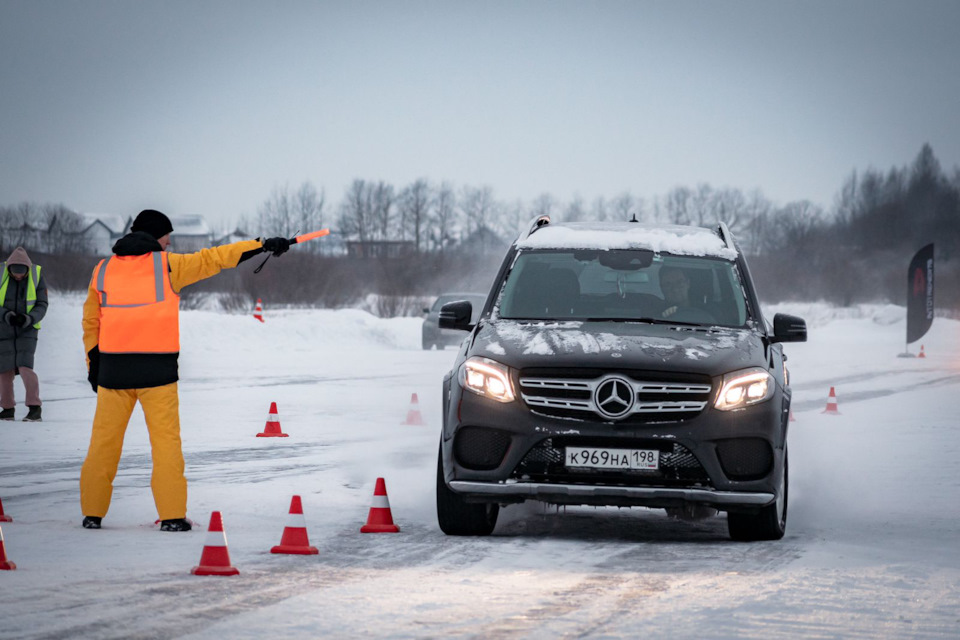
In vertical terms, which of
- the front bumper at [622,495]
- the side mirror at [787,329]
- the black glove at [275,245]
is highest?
the black glove at [275,245]

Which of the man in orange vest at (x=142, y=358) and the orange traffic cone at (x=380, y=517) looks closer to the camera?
the man in orange vest at (x=142, y=358)

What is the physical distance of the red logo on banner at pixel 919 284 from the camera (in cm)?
3653

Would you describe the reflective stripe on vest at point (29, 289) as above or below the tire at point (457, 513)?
above

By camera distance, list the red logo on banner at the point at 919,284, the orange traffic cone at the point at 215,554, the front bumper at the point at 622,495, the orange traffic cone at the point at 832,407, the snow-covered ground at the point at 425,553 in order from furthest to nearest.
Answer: the red logo on banner at the point at 919,284 < the orange traffic cone at the point at 832,407 < the front bumper at the point at 622,495 < the orange traffic cone at the point at 215,554 < the snow-covered ground at the point at 425,553

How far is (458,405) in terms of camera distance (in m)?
7.41

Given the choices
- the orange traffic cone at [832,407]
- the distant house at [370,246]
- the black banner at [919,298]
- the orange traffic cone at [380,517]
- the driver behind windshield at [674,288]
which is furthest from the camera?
the distant house at [370,246]

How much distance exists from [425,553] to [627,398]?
131cm

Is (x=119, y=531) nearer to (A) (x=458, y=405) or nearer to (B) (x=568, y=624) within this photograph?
(A) (x=458, y=405)

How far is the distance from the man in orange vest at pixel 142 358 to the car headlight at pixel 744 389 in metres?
2.66

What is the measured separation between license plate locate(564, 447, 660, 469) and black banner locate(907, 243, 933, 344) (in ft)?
101

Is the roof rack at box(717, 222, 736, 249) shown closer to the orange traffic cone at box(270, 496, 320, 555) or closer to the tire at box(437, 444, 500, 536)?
the tire at box(437, 444, 500, 536)

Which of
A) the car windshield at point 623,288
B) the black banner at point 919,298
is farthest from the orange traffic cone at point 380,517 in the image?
the black banner at point 919,298

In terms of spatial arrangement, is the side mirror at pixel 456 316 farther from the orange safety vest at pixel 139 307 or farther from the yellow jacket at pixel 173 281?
the orange safety vest at pixel 139 307

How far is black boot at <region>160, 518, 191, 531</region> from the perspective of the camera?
775 cm
